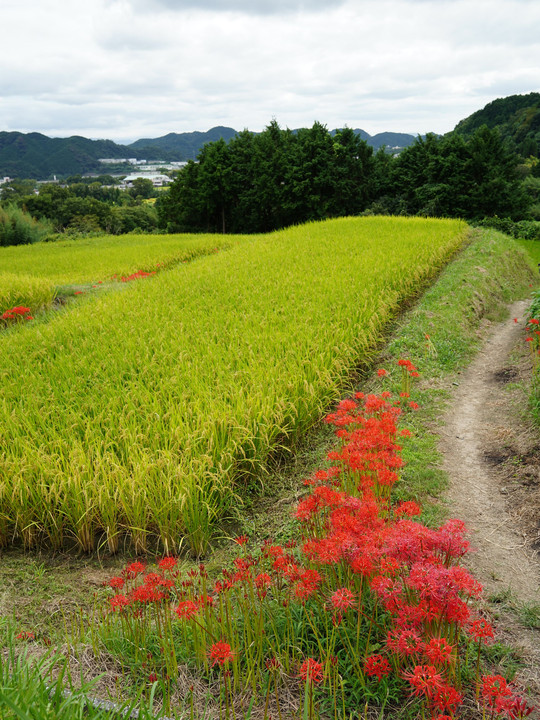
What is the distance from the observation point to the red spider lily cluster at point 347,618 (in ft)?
5.20

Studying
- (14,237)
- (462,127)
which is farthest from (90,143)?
(14,237)

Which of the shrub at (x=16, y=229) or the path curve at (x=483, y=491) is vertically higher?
the shrub at (x=16, y=229)

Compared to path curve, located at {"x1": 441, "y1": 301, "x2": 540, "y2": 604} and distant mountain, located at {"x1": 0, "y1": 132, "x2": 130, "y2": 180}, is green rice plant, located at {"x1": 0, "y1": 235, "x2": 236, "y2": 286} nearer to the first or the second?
path curve, located at {"x1": 441, "y1": 301, "x2": 540, "y2": 604}

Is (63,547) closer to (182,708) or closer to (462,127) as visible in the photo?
(182,708)

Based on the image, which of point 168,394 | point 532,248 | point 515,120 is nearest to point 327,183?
point 532,248

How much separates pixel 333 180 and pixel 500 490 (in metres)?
27.2

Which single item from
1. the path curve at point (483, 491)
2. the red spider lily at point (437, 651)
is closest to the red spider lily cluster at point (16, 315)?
the path curve at point (483, 491)

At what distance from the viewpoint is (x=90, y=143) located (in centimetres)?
17425

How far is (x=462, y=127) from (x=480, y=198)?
42049mm

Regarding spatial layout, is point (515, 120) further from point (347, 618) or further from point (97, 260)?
point (347, 618)

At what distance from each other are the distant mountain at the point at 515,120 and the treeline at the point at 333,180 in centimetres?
2638

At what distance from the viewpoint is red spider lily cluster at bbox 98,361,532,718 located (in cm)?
158

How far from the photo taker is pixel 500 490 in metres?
3.44

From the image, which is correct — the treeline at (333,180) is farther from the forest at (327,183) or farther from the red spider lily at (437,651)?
the red spider lily at (437,651)
